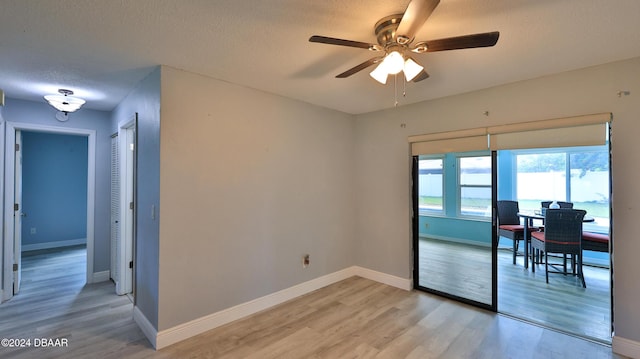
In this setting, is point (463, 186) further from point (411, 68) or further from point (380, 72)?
point (380, 72)

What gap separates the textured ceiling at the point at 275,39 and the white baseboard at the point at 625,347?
2283mm

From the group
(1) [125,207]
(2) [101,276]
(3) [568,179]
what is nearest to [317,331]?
(1) [125,207]

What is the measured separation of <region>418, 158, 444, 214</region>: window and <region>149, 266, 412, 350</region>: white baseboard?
3.55 feet

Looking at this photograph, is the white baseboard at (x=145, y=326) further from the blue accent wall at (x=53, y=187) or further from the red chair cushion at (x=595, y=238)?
the red chair cushion at (x=595, y=238)

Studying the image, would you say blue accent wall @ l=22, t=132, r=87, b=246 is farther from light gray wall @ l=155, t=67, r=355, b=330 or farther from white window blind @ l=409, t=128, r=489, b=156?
white window blind @ l=409, t=128, r=489, b=156

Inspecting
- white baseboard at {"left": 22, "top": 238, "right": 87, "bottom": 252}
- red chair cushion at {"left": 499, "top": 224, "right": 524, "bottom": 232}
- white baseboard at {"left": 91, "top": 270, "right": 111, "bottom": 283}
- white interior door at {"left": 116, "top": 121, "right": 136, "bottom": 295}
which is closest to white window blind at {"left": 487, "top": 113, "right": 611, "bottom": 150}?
red chair cushion at {"left": 499, "top": 224, "right": 524, "bottom": 232}

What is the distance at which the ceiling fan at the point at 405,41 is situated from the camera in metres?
1.37

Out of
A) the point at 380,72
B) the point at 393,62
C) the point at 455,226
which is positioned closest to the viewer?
the point at 393,62

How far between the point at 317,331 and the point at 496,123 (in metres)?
2.77

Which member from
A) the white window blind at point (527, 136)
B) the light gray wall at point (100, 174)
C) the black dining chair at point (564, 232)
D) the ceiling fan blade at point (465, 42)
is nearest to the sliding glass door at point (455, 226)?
the white window blind at point (527, 136)

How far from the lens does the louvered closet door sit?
11.6 ft

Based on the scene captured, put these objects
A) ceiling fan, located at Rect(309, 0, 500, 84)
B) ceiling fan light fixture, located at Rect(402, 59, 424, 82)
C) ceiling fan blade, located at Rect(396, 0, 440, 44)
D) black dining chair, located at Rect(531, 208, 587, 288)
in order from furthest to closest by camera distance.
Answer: black dining chair, located at Rect(531, 208, 587, 288) < ceiling fan light fixture, located at Rect(402, 59, 424, 82) < ceiling fan, located at Rect(309, 0, 500, 84) < ceiling fan blade, located at Rect(396, 0, 440, 44)

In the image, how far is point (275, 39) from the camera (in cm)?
195

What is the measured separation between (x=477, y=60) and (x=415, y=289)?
2744 mm
